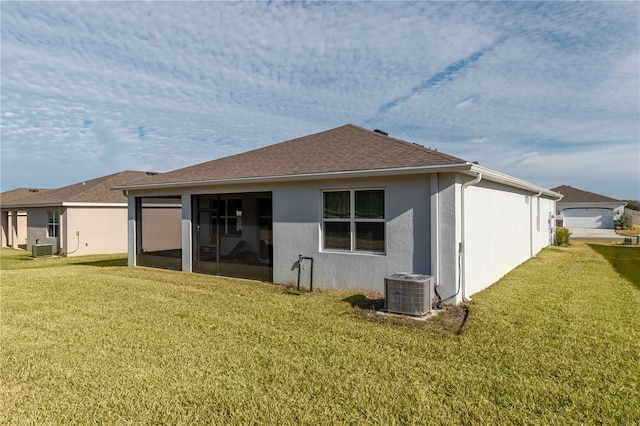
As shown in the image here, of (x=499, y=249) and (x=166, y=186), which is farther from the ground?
(x=166, y=186)

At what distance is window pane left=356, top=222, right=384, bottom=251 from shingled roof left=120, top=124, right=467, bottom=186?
1260 millimetres

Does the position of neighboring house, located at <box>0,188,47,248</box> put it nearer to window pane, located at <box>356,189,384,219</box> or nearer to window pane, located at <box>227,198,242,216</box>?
window pane, located at <box>227,198,242,216</box>

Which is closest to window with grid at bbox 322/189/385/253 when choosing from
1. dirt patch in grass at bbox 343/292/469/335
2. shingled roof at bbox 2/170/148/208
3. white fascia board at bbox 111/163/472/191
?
white fascia board at bbox 111/163/472/191

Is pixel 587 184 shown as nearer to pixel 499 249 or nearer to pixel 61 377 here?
pixel 499 249

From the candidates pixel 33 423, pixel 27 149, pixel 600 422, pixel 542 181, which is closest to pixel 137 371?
pixel 33 423

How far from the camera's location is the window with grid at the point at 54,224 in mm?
19944

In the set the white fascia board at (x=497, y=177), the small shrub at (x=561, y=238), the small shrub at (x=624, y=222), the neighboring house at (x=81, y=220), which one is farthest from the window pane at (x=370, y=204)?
the small shrub at (x=624, y=222)

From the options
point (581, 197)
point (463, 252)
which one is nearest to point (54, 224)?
point (463, 252)

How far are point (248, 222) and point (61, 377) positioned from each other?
20.9 feet

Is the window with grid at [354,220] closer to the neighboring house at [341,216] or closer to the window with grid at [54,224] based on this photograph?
the neighboring house at [341,216]

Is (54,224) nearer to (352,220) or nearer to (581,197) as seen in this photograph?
(352,220)

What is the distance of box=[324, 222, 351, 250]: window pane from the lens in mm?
8375

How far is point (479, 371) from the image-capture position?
13.6 ft

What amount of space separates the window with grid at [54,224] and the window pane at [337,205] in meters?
18.2
